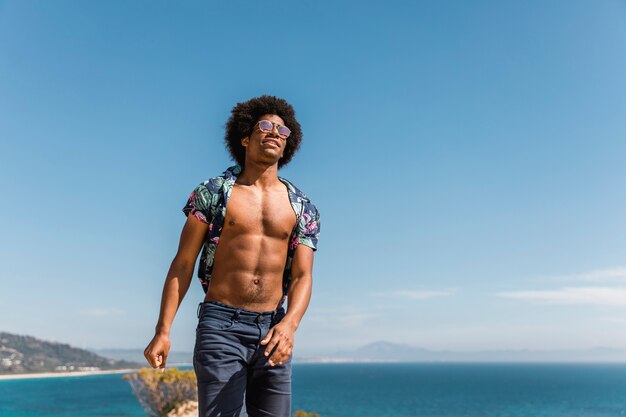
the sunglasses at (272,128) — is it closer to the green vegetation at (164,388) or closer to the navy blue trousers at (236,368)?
the navy blue trousers at (236,368)

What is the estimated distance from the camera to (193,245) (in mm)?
3732

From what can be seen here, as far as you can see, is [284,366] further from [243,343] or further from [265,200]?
[265,200]

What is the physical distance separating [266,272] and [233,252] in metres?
0.23

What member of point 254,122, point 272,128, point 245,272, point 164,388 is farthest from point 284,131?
point 164,388

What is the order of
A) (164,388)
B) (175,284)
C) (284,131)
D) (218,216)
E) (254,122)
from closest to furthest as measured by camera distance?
(175,284) < (218,216) < (284,131) < (254,122) < (164,388)

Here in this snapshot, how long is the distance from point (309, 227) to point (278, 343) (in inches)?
32.7

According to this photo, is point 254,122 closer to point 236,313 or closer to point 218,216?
point 218,216

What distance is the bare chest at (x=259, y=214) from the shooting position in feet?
12.4

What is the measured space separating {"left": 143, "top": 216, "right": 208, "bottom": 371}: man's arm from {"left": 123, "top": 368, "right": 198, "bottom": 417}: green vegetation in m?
34.5

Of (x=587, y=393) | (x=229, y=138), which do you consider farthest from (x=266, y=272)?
(x=587, y=393)

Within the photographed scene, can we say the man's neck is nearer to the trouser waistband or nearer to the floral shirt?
the floral shirt

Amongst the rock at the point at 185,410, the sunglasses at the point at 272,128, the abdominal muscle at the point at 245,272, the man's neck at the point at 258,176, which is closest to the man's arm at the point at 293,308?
the abdominal muscle at the point at 245,272

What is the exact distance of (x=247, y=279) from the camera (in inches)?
146

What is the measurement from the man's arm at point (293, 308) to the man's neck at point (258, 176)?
46cm
